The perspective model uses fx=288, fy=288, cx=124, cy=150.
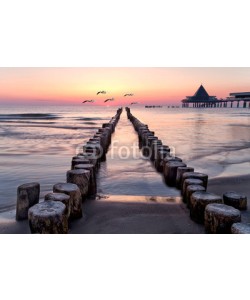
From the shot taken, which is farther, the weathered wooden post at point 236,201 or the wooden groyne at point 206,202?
the weathered wooden post at point 236,201

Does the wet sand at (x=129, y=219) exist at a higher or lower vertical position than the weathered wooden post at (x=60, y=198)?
lower

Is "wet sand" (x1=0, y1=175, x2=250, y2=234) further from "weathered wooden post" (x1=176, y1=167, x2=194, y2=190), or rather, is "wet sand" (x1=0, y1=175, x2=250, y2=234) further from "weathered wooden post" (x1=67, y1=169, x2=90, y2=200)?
"weathered wooden post" (x1=176, y1=167, x2=194, y2=190)

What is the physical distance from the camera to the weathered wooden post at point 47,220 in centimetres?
249

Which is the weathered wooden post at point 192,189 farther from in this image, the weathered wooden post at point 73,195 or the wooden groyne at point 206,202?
the weathered wooden post at point 73,195

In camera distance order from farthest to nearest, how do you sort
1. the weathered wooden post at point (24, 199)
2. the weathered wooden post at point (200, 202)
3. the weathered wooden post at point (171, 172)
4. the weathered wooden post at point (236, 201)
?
1. the weathered wooden post at point (171, 172)
2. the weathered wooden post at point (236, 201)
3. the weathered wooden post at point (24, 199)
4. the weathered wooden post at point (200, 202)

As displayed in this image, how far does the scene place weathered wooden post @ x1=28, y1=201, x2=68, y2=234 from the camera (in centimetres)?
249

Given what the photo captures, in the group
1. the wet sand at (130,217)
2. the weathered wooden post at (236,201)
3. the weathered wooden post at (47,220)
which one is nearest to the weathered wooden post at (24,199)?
the wet sand at (130,217)

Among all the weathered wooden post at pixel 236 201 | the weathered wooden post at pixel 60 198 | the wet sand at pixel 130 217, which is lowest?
the wet sand at pixel 130 217

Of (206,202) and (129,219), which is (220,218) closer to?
(206,202)

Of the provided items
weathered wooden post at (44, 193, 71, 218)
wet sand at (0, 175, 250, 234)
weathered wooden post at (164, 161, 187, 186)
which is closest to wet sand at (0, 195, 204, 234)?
wet sand at (0, 175, 250, 234)

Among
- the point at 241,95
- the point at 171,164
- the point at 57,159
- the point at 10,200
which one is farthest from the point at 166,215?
the point at 241,95

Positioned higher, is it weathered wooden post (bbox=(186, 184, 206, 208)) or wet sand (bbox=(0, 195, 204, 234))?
weathered wooden post (bbox=(186, 184, 206, 208))

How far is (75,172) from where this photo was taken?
404 centimetres

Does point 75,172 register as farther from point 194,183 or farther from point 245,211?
point 245,211
